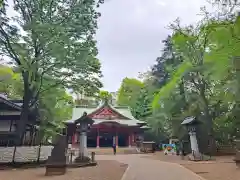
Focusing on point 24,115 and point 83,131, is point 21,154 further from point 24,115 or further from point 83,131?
point 83,131

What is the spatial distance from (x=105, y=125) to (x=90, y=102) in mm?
29501

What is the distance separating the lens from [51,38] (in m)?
12.8

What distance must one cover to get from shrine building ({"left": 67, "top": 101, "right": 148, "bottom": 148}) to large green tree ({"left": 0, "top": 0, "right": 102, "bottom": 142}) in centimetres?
1987

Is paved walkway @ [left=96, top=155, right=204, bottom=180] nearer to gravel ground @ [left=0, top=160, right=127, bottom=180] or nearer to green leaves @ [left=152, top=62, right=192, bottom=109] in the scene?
gravel ground @ [left=0, top=160, right=127, bottom=180]

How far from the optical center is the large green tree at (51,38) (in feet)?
42.3

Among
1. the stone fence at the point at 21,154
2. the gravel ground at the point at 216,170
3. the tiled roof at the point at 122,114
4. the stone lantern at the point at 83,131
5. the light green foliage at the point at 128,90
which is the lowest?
the gravel ground at the point at 216,170

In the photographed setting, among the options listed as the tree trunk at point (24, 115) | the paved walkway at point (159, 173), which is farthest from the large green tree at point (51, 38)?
the paved walkway at point (159, 173)

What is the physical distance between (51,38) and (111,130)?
965 inches

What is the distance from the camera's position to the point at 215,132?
21.1 meters

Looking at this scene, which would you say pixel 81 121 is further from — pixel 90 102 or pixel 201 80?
pixel 90 102

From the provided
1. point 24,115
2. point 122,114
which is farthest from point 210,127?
point 122,114

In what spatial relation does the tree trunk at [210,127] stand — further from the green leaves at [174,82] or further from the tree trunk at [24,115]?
the tree trunk at [24,115]

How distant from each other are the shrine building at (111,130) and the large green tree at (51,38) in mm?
19868

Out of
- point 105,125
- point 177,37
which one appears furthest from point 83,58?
point 105,125
